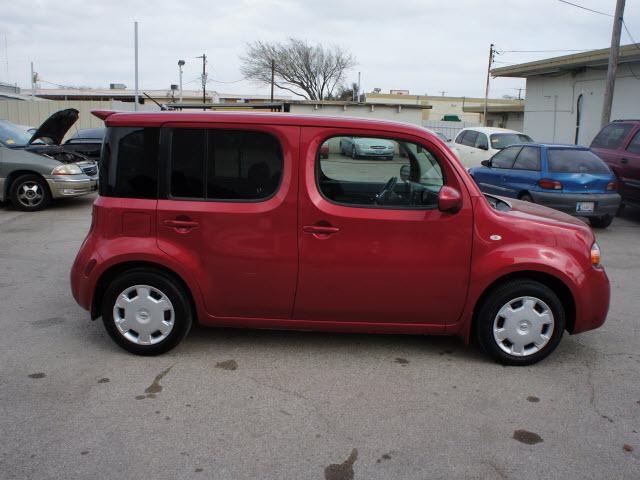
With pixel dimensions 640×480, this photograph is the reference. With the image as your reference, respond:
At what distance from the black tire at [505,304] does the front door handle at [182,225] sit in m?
2.10

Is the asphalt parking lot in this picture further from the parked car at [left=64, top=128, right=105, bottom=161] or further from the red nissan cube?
the parked car at [left=64, top=128, right=105, bottom=161]

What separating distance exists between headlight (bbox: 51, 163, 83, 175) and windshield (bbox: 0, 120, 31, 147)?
37.3 inches

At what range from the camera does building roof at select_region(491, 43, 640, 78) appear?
19.3 metres

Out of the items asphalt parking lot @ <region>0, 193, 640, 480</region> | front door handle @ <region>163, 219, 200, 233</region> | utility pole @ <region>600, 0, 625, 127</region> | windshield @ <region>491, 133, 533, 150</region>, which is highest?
utility pole @ <region>600, 0, 625, 127</region>

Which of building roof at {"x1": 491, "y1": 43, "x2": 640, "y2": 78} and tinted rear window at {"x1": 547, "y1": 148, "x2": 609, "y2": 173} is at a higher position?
building roof at {"x1": 491, "y1": 43, "x2": 640, "y2": 78}

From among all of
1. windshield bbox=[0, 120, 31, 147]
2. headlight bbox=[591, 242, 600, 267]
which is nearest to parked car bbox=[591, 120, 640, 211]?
headlight bbox=[591, 242, 600, 267]

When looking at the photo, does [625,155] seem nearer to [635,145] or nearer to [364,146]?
[635,145]

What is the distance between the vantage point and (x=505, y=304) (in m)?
4.20

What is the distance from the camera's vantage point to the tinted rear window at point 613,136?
11195 mm

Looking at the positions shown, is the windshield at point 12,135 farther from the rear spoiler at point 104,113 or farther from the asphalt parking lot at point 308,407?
the rear spoiler at point 104,113

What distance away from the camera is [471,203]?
163 inches

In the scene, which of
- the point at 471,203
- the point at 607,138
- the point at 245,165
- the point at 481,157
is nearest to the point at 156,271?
the point at 245,165

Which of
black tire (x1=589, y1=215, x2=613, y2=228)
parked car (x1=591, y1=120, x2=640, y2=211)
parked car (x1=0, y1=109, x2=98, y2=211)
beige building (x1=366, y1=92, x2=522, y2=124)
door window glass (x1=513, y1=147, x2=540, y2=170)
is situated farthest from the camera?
beige building (x1=366, y1=92, x2=522, y2=124)

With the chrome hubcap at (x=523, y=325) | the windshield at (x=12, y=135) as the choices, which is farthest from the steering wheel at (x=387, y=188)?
the windshield at (x=12, y=135)
